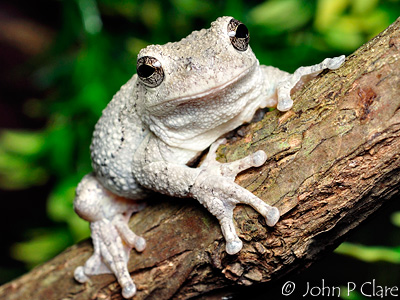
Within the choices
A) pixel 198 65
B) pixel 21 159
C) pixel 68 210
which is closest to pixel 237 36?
pixel 198 65

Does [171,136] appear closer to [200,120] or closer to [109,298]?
[200,120]

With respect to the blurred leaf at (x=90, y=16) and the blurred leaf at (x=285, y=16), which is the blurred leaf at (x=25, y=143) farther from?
the blurred leaf at (x=285, y=16)

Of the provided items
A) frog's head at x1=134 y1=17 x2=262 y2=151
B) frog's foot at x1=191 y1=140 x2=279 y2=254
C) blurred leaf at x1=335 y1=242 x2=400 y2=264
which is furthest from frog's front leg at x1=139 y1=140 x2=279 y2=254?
blurred leaf at x1=335 y1=242 x2=400 y2=264

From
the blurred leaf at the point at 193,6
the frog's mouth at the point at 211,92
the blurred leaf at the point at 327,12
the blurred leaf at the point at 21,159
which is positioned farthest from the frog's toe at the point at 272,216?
the blurred leaf at the point at 21,159

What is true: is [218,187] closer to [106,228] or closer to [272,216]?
[272,216]

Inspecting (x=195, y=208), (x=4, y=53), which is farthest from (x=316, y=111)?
(x=4, y=53)

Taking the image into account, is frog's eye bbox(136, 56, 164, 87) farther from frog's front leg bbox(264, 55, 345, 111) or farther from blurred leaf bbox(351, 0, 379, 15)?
blurred leaf bbox(351, 0, 379, 15)
